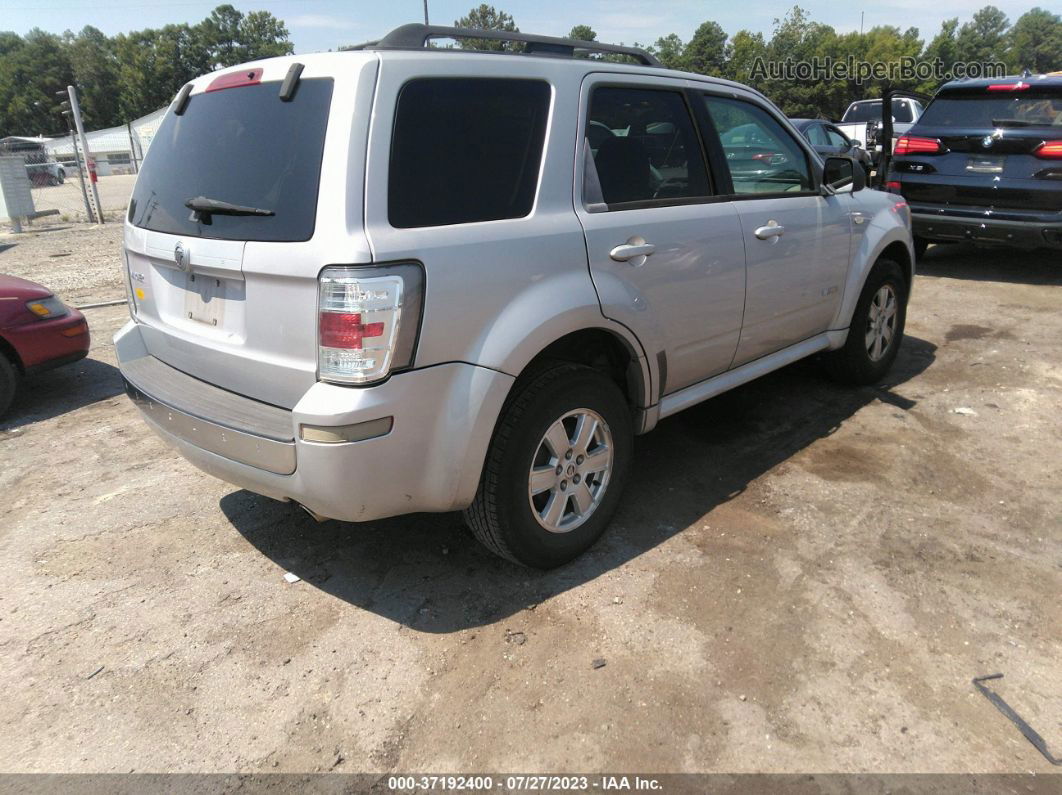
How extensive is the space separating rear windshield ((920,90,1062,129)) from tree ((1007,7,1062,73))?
444ft

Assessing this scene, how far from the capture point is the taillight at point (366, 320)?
230 cm

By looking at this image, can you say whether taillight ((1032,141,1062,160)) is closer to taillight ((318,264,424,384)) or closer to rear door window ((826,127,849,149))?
rear door window ((826,127,849,149))

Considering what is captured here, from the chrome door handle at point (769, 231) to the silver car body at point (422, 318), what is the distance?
26cm

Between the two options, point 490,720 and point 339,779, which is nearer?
point 339,779

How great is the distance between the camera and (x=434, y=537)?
3.41m

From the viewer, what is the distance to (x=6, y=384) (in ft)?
15.9

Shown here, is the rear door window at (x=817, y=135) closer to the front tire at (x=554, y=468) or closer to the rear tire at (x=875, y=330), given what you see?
the rear tire at (x=875, y=330)

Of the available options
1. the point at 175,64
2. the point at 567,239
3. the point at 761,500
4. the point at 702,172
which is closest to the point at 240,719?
the point at 567,239

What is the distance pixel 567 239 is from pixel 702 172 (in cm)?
108

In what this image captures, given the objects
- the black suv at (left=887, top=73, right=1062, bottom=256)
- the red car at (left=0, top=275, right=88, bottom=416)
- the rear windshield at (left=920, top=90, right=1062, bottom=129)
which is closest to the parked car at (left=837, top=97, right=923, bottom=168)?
the rear windshield at (left=920, top=90, right=1062, bottom=129)

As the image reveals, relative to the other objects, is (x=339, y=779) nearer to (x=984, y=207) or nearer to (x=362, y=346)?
(x=362, y=346)

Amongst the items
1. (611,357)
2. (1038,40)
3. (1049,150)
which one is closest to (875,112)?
(1049,150)

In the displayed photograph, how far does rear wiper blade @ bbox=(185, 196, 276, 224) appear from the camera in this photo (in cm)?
253

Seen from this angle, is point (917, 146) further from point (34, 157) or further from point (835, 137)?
point (34, 157)
